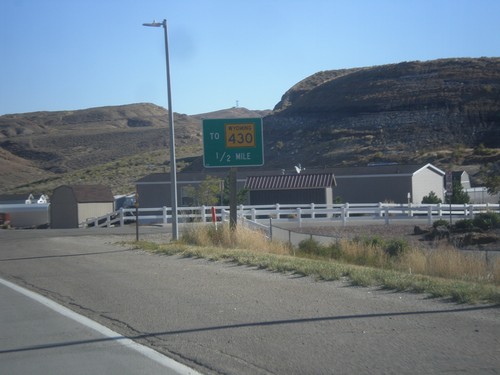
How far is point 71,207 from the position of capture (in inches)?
1843

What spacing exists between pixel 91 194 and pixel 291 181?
47.9 feet

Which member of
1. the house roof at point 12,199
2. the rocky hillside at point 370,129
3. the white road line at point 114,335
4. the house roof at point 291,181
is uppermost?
the rocky hillside at point 370,129

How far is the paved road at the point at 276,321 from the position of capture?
7945 mm

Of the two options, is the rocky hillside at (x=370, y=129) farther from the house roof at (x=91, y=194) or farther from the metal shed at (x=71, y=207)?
the metal shed at (x=71, y=207)

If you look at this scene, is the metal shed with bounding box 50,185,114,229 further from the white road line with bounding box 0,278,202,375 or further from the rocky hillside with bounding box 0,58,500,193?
the rocky hillside with bounding box 0,58,500,193

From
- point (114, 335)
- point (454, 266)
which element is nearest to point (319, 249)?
point (454, 266)

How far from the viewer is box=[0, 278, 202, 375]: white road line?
806cm

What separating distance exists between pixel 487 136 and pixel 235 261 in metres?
74.1

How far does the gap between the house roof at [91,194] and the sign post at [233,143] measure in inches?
961

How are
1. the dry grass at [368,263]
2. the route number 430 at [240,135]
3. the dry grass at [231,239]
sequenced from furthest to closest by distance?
the route number 430 at [240,135] → the dry grass at [231,239] → the dry grass at [368,263]

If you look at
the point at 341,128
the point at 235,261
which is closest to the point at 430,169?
the point at 341,128

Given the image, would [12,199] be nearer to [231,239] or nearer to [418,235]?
[418,235]

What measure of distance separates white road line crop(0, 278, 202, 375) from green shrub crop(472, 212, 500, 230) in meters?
24.5

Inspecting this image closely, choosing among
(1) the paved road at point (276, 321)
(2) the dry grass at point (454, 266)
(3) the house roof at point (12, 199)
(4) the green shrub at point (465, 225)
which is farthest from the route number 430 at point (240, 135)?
(3) the house roof at point (12, 199)
